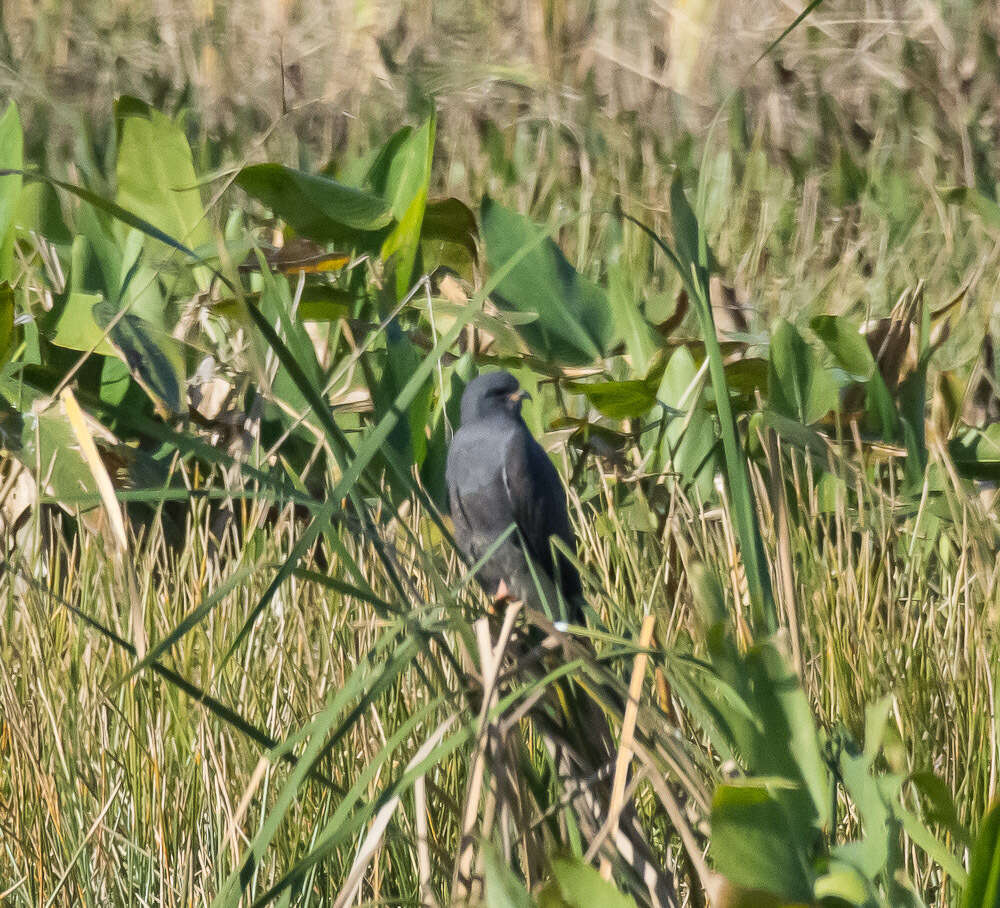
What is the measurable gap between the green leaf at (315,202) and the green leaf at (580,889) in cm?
147

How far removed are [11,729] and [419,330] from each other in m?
1.42

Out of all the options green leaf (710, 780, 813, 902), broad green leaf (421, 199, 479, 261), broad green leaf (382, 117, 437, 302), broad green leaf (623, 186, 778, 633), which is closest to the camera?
green leaf (710, 780, 813, 902)

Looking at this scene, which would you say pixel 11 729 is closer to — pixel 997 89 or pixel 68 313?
pixel 68 313

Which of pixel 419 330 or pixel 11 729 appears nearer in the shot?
pixel 11 729

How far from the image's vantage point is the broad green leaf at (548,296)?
2359 mm

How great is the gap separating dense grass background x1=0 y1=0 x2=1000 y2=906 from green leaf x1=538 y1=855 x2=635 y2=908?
149 millimetres

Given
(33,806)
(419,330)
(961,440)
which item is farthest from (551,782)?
(419,330)

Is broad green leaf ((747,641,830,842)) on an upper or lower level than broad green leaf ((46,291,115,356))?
upper

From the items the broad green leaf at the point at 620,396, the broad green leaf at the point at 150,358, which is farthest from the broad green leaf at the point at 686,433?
the broad green leaf at the point at 150,358

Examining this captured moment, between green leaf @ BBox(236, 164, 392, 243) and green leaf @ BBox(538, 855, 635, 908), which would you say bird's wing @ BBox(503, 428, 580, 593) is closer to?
green leaf @ BBox(236, 164, 392, 243)

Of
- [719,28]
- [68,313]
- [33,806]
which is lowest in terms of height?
[33,806]

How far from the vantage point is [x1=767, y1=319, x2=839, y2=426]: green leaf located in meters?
2.06

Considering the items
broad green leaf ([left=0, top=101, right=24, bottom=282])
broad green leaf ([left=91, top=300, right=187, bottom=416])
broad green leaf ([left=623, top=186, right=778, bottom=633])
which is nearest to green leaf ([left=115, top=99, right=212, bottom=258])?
broad green leaf ([left=0, top=101, right=24, bottom=282])

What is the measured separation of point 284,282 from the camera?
212 centimetres
